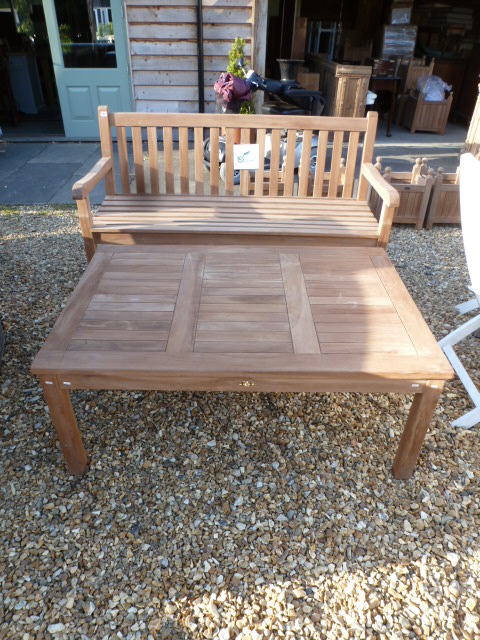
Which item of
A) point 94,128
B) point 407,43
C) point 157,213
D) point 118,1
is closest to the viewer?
point 157,213

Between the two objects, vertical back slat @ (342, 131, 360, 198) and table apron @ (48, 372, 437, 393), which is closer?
table apron @ (48, 372, 437, 393)

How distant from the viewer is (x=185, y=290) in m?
2.19

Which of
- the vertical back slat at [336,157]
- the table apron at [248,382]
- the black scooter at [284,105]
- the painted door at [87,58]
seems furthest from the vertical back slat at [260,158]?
the painted door at [87,58]

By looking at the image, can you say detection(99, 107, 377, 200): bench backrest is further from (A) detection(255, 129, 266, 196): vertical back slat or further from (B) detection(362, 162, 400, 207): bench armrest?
(B) detection(362, 162, 400, 207): bench armrest

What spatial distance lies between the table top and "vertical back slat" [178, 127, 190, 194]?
1.18 m

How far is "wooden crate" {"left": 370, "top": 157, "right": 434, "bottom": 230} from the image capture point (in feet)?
13.8

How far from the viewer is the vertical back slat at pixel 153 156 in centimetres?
330

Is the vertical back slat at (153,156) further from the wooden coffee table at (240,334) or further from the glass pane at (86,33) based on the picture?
the glass pane at (86,33)

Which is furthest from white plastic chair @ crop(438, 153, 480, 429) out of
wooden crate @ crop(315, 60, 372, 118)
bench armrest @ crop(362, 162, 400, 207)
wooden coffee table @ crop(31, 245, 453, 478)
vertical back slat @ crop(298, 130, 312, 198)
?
wooden crate @ crop(315, 60, 372, 118)

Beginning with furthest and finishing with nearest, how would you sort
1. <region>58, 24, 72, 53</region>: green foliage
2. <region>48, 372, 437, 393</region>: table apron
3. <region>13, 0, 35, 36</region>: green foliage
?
<region>13, 0, 35, 36</region>: green foliage < <region>58, 24, 72, 53</region>: green foliage < <region>48, 372, 437, 393</region>: table apron

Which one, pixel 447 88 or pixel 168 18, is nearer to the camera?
pixel 168 18

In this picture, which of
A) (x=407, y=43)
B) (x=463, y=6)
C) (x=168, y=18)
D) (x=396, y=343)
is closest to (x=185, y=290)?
(x=396, y=343)

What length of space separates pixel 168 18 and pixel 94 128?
190 cm

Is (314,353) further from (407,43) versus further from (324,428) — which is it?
(407,43)
